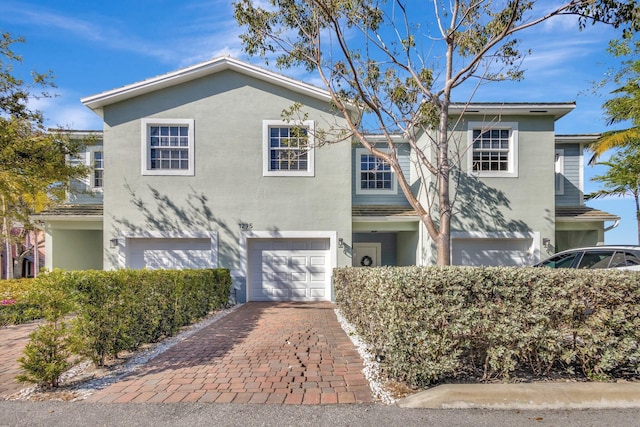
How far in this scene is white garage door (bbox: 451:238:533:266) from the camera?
41.5ft

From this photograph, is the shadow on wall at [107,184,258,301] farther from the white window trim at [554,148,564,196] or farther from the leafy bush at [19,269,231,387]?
the white window trim at [554,148,564,196]

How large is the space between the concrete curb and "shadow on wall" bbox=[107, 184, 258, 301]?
342 inches

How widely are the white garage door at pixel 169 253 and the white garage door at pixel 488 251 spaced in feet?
27.8

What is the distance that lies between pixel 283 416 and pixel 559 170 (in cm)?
1472

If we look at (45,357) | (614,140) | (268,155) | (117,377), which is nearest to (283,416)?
(117,377)

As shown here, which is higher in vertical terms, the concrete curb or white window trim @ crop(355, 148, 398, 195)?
white window trim @ crop(355, 148, 398, 195)

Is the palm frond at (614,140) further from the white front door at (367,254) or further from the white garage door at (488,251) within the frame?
the white front door at (367,254)

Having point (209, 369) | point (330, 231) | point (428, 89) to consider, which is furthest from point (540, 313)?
point (330, 231)

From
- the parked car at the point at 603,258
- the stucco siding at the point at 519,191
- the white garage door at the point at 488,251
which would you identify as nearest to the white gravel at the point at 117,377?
the parked car at the point at 603,258

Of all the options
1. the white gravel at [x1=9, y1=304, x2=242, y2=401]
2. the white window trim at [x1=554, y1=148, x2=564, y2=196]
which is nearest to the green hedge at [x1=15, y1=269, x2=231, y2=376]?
the white gravel at [x1=9, y1=304, x2=242, y2=401]

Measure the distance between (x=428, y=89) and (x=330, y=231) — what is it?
212 inches

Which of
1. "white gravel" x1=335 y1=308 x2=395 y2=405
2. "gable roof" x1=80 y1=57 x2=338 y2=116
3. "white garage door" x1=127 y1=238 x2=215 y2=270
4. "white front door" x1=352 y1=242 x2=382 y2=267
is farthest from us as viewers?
"white front door" x1=352 y1=242 x2=382 y2=267

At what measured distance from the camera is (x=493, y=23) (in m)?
8.54

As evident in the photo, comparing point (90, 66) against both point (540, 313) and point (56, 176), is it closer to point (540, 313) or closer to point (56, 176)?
point (56, 176)
